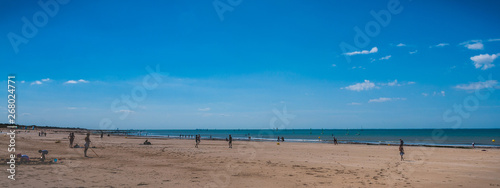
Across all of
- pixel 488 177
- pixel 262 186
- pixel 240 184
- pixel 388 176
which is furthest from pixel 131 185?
pixel 488 177

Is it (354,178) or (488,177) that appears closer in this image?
(354,178)

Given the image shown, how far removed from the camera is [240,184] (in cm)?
1243

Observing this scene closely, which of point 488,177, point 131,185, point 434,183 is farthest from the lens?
point 488,177

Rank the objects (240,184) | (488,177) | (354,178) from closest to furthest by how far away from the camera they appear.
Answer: (240,184) < (354,178) < (488,177)

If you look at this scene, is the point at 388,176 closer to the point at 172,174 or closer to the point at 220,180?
the point at 220,180

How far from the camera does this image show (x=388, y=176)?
15070mm

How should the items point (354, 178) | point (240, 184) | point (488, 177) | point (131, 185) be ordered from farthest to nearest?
point (488, 177) → point (354, 178) → point (240, 184) → point (131, 185)

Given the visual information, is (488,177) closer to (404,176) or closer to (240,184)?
(404,176)

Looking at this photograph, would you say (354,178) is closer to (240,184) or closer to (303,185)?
(303,185)

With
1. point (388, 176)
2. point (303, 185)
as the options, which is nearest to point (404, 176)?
point (388, 176)

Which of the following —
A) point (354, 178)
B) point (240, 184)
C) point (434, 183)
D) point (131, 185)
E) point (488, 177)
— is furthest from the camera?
point (488, 177)

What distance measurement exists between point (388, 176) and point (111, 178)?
1287cm

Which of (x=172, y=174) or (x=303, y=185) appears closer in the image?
(x=303, y=185)

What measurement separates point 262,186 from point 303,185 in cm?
171
